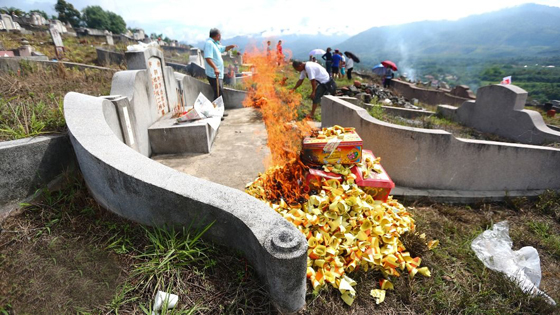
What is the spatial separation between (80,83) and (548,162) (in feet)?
33.0

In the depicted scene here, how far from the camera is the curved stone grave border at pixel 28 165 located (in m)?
2.69

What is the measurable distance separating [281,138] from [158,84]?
334 cm

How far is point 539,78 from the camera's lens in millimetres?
57344

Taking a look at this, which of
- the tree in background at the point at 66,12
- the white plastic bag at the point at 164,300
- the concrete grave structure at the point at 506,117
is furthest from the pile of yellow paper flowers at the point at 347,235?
the tree in background at the point at 66,12

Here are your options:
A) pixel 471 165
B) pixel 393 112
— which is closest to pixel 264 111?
pixel 393 112

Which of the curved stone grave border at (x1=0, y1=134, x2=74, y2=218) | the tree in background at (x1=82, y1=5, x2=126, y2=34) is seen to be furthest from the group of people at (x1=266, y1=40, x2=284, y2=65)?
the tree in background at (x1=82, y1=5, x2=126, y2=34)

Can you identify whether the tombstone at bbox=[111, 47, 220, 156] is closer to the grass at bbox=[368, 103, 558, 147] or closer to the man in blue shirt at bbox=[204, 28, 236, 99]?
the man in blue shirt at bbox=[204, 28, 236, 99]

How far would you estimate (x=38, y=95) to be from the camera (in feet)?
15.4

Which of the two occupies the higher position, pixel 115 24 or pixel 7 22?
pixel 115 24

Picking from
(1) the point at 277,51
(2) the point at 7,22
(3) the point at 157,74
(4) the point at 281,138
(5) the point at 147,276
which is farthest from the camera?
(2) the point at 7,22

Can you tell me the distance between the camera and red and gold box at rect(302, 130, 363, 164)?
145 inches

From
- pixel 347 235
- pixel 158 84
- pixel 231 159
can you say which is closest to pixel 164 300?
pixel 347 235

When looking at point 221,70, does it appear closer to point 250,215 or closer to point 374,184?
point 374,184

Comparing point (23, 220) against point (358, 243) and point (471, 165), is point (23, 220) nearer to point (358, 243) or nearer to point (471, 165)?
point (358, 243)
